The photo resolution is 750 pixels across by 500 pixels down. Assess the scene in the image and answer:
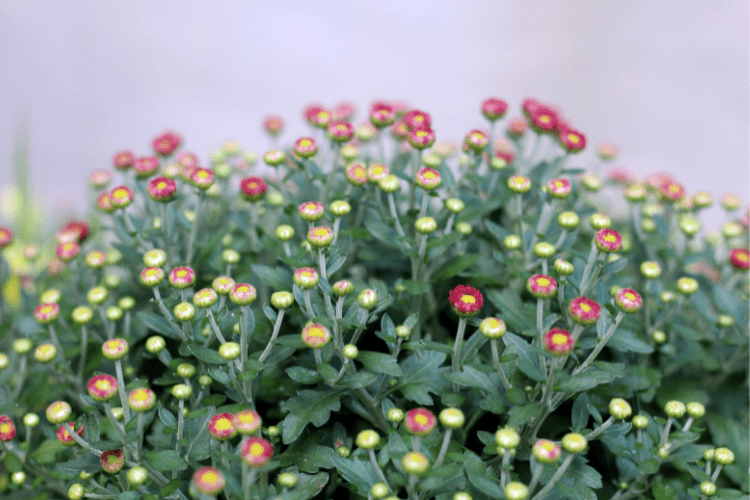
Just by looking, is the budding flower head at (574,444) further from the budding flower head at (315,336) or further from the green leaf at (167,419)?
the green leaf at (167,419)

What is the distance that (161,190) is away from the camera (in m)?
0.81

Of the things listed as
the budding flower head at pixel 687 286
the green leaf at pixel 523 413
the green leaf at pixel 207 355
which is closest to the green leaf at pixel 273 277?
the green leaf at pixel 207 355

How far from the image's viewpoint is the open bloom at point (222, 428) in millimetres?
557

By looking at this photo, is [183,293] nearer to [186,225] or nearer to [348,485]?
[186,225]

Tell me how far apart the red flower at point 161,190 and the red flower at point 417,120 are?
1.24 feet

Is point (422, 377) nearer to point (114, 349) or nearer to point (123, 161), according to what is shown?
point (114, 349)

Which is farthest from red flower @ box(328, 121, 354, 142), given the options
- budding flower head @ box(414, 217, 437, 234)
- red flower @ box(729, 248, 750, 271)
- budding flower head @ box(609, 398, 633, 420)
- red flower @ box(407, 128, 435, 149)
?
red flower @ box(729, 248, 750, 271)

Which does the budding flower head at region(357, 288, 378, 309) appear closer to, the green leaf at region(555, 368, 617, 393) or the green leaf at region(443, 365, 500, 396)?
the green leaf at region(443, 365, 500, 396)

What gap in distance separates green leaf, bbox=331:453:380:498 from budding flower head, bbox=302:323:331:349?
138 mm

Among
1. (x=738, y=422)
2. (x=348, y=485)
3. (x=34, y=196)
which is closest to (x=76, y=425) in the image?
Result: (x=348, y=485)

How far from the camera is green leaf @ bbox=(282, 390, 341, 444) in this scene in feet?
2.13

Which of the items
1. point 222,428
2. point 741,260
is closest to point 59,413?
point 222,428

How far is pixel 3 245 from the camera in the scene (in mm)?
1012

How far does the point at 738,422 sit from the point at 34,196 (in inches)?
85.6
